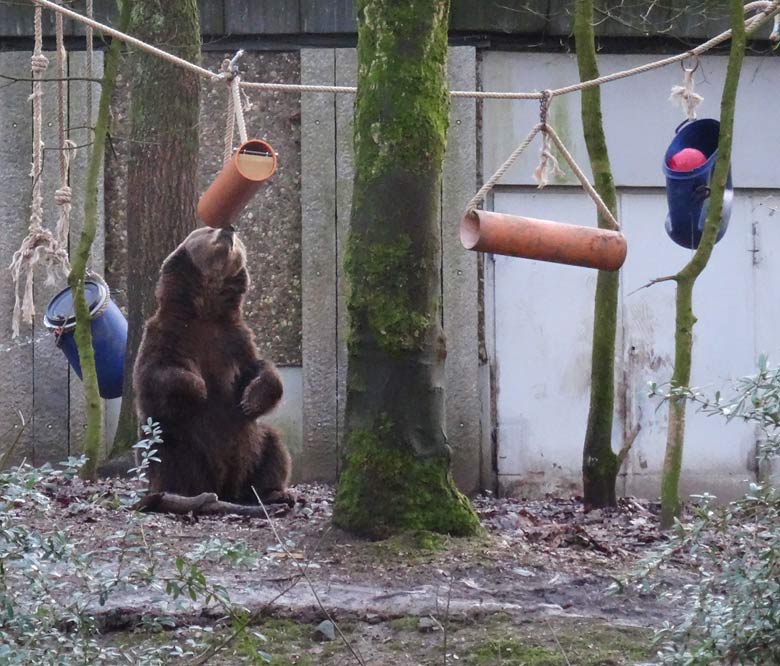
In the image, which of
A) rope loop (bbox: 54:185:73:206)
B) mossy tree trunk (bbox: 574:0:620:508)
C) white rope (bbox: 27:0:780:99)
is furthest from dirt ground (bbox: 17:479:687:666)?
rope loop (bbox: 54:185:73:206)

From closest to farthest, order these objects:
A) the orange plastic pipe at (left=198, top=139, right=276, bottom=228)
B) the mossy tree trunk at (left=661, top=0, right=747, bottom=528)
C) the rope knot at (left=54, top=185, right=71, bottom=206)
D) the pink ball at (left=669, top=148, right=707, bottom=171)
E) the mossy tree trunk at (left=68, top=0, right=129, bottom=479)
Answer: the orange plastic pipe at (left=198, top=139, right=276, bottom=228) < the mossy tree trunk at (left=661, top=0, right=747, bottom=528) < the pink ball at (left=669, top=148, right=707, bottom=171) < the rope knot at (left=54, top=185, right=71, bottom=206) < the mossy tree trunk at (left=68, top=0, right=129, bottom=479)

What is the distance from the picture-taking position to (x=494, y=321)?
923 cm

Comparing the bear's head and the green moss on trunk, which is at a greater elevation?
the bear's head

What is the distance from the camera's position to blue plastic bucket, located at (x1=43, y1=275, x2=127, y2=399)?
7.94 m

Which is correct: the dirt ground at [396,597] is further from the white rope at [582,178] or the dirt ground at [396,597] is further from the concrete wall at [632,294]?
the concrete wall at [632,294]

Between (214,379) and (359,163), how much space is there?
215 centimetres

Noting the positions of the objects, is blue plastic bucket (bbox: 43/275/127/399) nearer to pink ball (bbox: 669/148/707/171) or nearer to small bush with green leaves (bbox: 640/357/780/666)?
pink ball (bbox: 669/148/707/171)

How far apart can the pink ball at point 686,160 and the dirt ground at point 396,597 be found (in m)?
1.76

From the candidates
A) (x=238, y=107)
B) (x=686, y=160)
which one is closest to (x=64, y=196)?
(x=238, y=107)

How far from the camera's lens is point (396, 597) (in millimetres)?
4270

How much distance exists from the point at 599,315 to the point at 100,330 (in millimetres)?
3305

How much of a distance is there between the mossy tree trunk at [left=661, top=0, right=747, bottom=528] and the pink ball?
55cm

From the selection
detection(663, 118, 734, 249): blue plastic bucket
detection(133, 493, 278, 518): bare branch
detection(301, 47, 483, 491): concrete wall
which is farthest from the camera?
detection(301, 47, 483, 491): concrete wall

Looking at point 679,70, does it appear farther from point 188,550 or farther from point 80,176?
point 188,550
